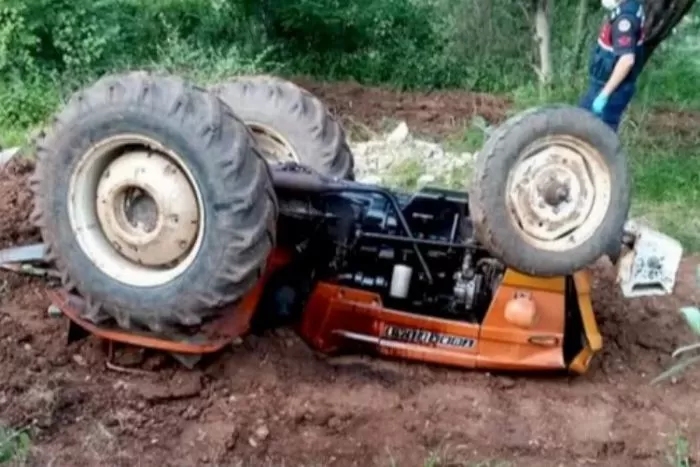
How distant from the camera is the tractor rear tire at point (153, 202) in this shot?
519 cm

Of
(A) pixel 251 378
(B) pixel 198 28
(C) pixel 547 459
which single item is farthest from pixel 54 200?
(B) pixel 198 28

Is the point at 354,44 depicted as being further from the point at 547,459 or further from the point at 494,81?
the point at 547,459

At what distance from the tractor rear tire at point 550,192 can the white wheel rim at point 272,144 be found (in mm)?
1345

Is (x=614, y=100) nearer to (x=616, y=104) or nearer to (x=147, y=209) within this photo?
(x=616, y=104)

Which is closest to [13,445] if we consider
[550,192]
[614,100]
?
[550,192]

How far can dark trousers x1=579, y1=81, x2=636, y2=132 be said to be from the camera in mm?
8453

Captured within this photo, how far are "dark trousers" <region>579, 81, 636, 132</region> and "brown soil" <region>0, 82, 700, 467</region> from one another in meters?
2.55

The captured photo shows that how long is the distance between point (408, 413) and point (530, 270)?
0.80 meters

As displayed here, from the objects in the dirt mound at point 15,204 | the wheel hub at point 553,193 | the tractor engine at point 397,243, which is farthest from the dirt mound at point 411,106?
the wheel hub at point 553,193

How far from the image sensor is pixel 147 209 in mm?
5414

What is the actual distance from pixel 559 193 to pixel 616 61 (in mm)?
3300

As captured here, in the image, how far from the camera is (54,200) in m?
5.41

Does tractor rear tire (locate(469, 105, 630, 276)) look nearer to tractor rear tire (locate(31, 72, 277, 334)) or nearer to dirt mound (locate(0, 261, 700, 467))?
dirt mound (locate(0, 261, 700, 467))

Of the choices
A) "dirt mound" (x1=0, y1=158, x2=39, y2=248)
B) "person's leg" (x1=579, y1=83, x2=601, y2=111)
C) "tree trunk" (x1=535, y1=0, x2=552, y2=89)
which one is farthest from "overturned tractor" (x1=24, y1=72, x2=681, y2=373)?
"tree trunk" (x1=535, y1=0, x2=552, y2=89)
